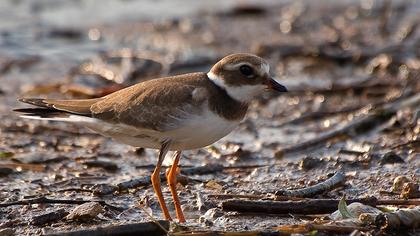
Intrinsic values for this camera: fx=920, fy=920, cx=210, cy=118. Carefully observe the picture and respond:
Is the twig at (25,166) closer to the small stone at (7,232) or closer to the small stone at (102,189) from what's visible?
the small stone at (102,189)

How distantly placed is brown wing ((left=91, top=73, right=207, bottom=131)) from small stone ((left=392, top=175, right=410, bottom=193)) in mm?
1546

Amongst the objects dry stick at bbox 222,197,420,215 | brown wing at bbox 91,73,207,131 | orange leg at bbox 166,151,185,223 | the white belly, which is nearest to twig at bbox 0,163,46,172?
brown wing at bbox 91,73,207,131

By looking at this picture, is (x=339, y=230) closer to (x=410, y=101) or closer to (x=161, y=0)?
(x=410, y=101)

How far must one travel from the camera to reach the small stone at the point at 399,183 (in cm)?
639

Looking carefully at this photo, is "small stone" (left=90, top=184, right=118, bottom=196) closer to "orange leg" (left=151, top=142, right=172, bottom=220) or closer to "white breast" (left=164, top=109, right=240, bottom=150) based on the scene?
"orange leg" (left=151, top=142, right=172, bottom=220)

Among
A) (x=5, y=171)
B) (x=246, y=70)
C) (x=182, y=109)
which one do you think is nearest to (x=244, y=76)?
(x=246, y=70)

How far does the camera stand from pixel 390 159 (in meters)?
7.18

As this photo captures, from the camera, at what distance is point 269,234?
17.3ft

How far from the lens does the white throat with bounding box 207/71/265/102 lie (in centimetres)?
602

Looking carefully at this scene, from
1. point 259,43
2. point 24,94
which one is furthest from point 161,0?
point 24,94

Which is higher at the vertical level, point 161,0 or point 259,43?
point 161,0

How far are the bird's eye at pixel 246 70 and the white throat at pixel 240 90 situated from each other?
0.09 metres

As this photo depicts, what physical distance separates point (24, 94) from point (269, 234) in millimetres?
5570

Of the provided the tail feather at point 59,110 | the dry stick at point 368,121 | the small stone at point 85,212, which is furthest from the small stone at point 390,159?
the small stone at point 85,212
